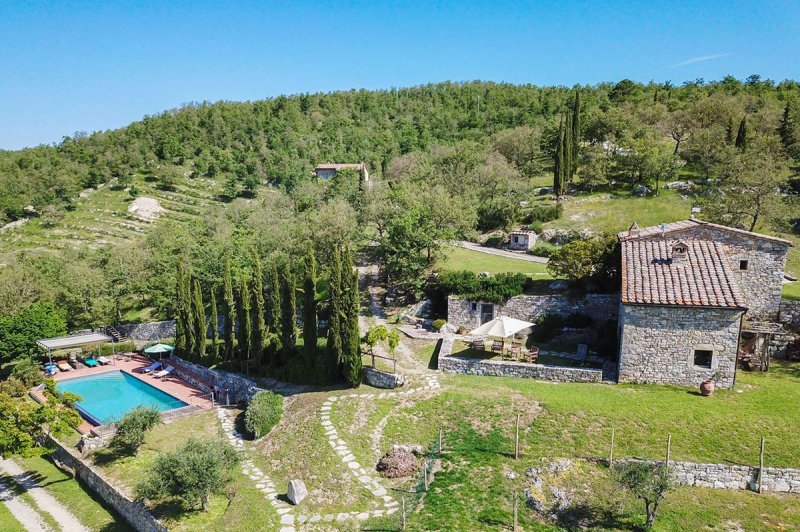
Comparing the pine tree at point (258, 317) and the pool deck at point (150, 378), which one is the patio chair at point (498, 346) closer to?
the pine tree at point (258, 317)

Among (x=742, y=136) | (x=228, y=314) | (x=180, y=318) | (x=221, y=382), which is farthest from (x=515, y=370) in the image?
(x=742, y=136)

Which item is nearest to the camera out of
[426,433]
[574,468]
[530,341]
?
[574,468]

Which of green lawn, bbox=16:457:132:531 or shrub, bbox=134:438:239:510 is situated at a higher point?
shrub, bbox=134:438:239:510

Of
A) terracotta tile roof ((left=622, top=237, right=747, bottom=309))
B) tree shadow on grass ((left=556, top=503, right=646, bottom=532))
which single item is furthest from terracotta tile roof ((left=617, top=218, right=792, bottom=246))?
tree shadow on grass ((left=556, top=503, right=646, bottom=532))

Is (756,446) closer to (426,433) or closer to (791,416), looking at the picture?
(791,416)

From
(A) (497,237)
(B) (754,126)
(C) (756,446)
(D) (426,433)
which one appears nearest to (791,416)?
(C) (756,446)

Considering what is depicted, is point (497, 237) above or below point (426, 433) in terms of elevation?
above

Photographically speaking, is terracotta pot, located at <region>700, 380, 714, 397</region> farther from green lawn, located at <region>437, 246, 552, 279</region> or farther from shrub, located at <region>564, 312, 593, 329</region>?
green lawn, located at <region>437, 246, 552, 279</region>
